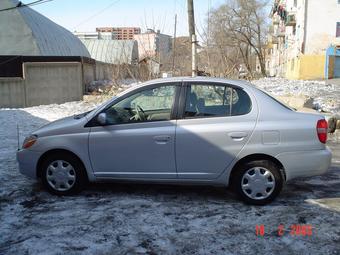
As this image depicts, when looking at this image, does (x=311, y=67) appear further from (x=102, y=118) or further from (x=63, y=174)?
(x=63, y=174)

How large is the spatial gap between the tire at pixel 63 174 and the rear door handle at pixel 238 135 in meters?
2.00

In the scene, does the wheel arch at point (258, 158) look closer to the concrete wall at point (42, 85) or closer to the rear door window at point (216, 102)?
the rear door window at point (216, 102)

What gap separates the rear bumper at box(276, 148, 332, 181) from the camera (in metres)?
4.89

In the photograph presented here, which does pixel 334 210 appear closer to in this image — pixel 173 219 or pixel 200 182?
pixel 200 182

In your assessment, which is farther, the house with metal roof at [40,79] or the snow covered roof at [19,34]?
the snow covered roof at [19,34]

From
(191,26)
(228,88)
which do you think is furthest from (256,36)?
(228,88)

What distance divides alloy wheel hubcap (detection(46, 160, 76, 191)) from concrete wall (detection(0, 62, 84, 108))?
15.9 m

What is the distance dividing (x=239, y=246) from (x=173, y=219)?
931 millimetres

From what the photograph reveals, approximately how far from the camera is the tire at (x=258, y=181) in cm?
494

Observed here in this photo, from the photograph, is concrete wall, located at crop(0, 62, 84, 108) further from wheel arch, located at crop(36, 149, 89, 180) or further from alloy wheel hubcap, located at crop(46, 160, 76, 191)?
alloy wheel hubcap, located at crop(46, 160, 76, 191)

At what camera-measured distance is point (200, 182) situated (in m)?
5.09

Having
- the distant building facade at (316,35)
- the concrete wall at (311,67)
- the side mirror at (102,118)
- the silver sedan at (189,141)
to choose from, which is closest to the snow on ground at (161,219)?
the silver sedan at (189,141)
